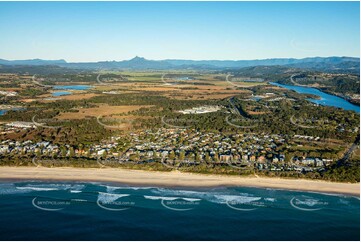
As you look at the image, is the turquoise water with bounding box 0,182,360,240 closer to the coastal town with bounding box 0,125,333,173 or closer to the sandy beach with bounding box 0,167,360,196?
the sandy beach with bounding box 0,167,360,196

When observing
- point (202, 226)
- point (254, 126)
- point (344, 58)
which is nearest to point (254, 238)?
point (202, 226)

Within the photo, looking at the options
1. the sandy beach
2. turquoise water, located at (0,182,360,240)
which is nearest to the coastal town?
the sandy beach

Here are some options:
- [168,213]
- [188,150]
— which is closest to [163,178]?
[168,213]

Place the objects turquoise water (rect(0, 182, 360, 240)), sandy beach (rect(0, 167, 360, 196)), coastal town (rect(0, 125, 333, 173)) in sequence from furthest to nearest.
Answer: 1. coastal town (rect(0, 125, 333, 173))
2. sandy beach (rect(0, 167, 360, 196))
3. turquoise water (rect(0, 182, 360, 240))

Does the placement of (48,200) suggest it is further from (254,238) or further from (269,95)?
(269,95)

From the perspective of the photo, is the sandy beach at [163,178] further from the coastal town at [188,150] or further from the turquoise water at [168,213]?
the coastal town at [188,150]

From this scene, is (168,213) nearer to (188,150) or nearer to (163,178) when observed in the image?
(163,178)
